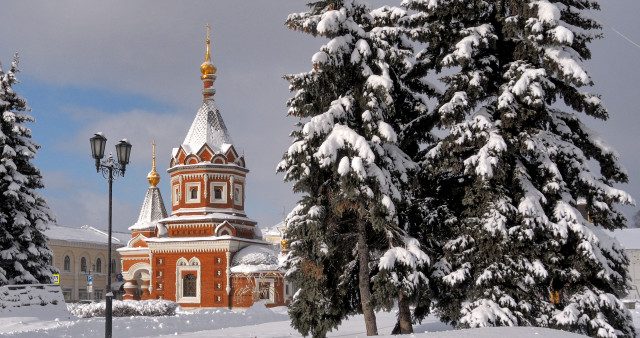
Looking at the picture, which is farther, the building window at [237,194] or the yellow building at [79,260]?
the yellow building at [79,260]

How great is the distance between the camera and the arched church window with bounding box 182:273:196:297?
45.3m

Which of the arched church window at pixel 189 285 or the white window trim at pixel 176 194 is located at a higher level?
the white window trim at pixel 176 194

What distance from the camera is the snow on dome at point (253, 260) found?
145ft

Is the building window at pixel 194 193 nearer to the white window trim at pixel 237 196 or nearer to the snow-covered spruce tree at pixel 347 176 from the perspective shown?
the white window trim at pixel 237 196

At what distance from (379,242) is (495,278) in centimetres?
291

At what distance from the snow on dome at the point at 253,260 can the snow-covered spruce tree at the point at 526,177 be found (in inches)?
1125

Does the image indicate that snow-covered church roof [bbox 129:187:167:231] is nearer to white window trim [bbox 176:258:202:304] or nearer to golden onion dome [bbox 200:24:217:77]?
white window trim [bbox 176:258:202:304]

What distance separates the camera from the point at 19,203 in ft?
83.5

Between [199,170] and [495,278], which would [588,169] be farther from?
[199,170]

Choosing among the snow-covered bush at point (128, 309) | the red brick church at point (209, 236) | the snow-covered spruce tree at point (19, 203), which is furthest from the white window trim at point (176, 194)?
the snow-covered bush at point (128, 309)

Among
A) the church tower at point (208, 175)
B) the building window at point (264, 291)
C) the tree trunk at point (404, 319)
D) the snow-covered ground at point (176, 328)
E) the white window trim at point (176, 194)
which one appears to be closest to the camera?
the snow-covered ground at point (176, 328)

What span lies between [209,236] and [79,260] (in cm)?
2843

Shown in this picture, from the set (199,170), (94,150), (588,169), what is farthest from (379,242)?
(199,170)

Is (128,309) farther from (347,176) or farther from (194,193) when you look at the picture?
(194,193)
